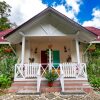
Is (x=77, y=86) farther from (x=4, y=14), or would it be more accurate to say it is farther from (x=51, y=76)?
(x=4, y=14)

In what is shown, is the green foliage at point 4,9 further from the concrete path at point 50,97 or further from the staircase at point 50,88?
the concrete path at point 50,97

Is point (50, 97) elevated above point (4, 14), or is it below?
below

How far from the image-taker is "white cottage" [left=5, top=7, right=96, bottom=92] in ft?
32.0

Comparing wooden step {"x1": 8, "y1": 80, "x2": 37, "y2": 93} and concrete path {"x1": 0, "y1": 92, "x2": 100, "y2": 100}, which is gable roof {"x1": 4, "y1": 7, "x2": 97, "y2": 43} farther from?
concrete path {"x1": 0, "y1": 92, "x2": 100, "y2": 100}

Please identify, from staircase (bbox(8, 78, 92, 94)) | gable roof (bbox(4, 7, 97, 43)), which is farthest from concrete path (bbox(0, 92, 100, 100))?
gable roof (bbox(4, 7, 97, 43))

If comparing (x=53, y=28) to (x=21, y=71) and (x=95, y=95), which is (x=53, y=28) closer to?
(x=21, y=71)

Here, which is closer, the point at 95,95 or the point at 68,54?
the point at 95,95

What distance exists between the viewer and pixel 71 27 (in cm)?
1109

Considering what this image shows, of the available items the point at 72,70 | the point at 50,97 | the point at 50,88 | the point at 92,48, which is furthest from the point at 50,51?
the point at 50,97

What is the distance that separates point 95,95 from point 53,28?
4.85 meters

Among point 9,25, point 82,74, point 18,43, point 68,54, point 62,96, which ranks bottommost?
point 62,96

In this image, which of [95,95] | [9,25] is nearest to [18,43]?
[95,95]

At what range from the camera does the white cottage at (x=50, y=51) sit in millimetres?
9766

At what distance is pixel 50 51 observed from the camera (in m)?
11.6
